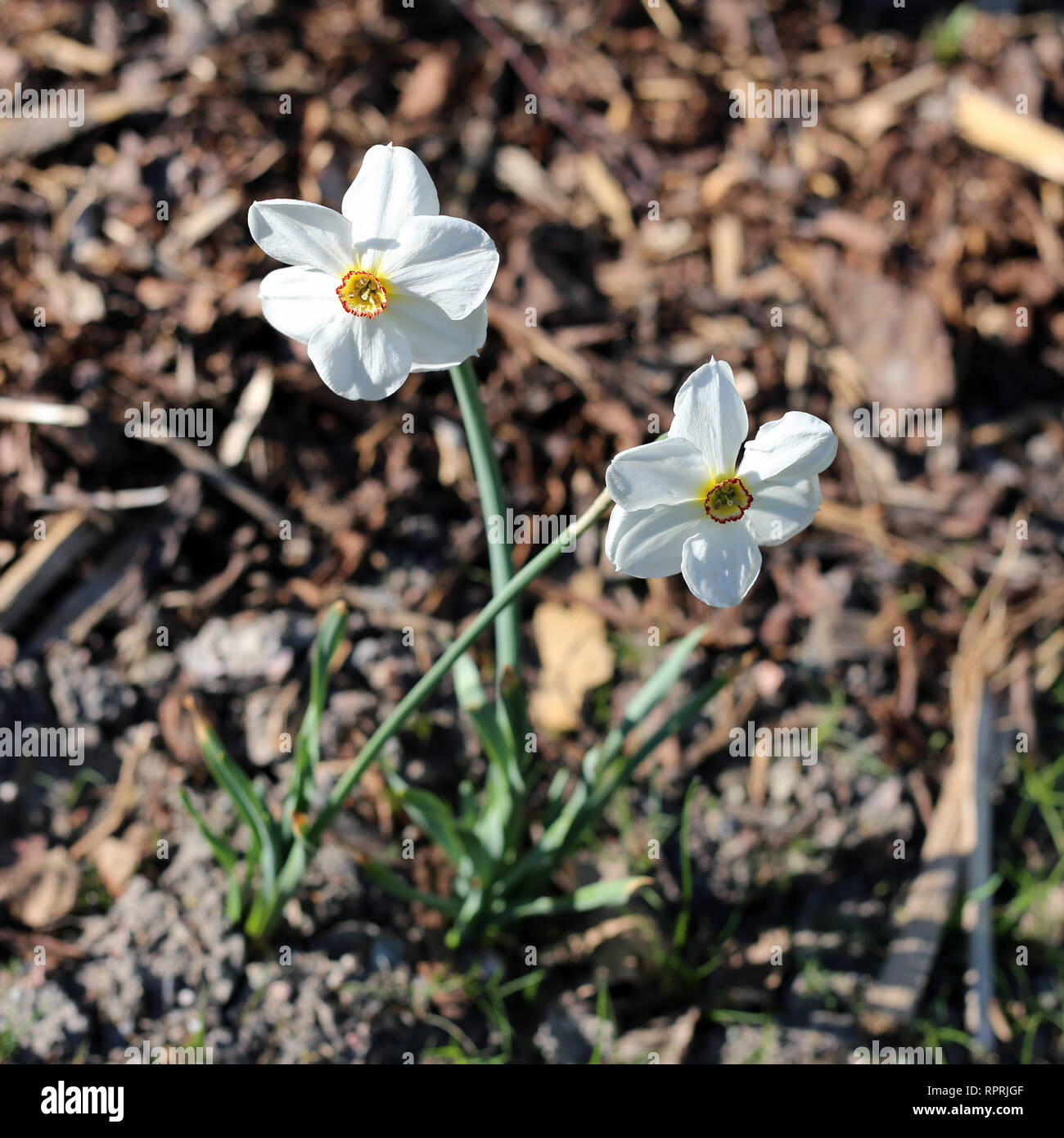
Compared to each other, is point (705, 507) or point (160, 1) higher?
point (160, 1)

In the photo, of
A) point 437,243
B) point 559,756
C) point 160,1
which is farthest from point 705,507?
point 160,1

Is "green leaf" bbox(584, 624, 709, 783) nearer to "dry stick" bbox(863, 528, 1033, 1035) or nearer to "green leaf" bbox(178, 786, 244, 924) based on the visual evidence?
"green leaf" bbox(178, 786, 244, 924)

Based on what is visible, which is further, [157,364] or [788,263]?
[788,263]

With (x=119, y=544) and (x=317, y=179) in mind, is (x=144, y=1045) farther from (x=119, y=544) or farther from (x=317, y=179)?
(x=317, y=179)

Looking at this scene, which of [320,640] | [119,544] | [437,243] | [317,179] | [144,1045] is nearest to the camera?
[437,243]

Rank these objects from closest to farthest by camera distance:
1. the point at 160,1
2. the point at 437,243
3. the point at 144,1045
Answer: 1. the point at 437,243
2. the point at 144,1045
3. the point at 160,1

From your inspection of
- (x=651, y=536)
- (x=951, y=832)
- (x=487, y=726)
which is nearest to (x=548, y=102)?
(x=487, y=726)

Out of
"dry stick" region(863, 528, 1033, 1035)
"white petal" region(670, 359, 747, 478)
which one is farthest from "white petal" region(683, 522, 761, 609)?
"dry stick" region(863, 528, 1033, 1035)

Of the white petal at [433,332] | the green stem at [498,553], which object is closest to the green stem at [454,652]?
the green stem at [498,553]

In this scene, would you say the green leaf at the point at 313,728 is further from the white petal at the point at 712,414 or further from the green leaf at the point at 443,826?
the white petal at the point at 712,414
